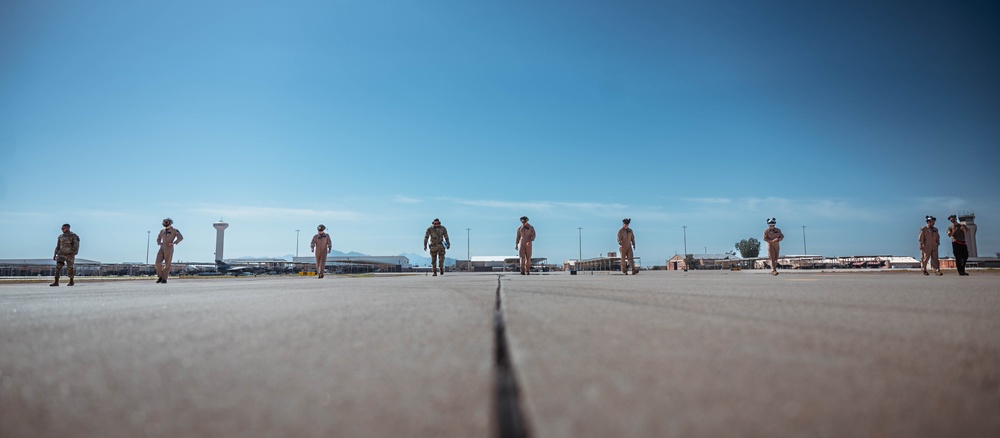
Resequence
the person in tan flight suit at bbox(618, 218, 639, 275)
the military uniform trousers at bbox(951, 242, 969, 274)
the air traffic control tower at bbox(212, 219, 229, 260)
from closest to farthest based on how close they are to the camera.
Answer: the military uniform trousers at bbox(951, 242, 969, 274)
the person in tan flight suit at bbox(618, 218, 639, 275)
the air traffic control tower at bbox(212, 219, 229, 260)

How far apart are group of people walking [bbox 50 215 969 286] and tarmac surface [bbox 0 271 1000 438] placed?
13152 millimetres

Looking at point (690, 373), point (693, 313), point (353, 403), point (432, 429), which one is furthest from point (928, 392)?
point (693, 313)

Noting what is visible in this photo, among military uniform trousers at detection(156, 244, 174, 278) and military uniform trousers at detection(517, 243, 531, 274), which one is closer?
military uniform trousers at detection(156, 244, 174, 278)

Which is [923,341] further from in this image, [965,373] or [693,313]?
[693,313]

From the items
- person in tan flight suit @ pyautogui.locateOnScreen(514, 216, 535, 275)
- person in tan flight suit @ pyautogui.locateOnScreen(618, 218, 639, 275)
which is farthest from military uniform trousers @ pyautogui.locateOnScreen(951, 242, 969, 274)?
person in tan flight suit @ pyautogui.locateOnScreen(514, 216, 535, 275)

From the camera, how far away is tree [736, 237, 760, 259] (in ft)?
569

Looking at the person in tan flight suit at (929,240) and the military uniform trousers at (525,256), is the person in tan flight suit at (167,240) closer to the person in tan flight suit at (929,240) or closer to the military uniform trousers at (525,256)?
the military uniform trousers at (525,256)

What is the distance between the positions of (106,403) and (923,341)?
242 centimetres

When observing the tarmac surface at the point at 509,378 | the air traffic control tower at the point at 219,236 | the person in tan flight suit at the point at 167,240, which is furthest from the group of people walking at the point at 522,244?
the air traffic control tower at the point at 219,236

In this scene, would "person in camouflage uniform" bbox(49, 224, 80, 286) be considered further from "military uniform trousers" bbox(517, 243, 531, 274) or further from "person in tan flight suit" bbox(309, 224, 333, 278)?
"military uniform trousers" bbox(517, 243, 531, 274)

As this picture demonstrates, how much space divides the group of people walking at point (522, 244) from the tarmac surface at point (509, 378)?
13.2 metres

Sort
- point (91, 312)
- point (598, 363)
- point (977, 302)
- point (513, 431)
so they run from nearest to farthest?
1. point (513, 431)
2. point (598, 363)
3. point (91, 312)
4. point (977, 302)

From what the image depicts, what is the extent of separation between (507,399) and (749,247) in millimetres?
191590

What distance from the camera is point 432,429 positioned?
37.0 inches
